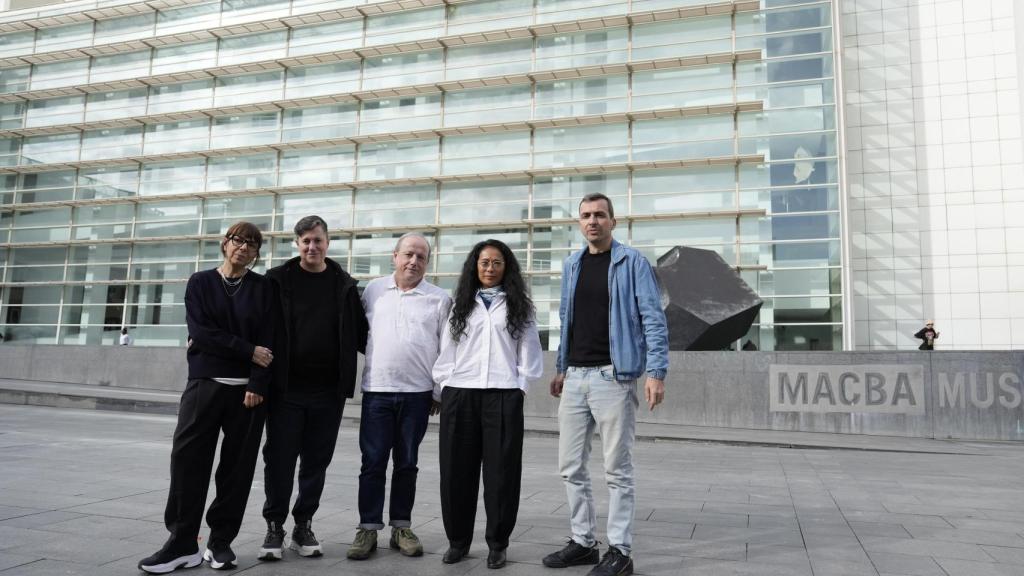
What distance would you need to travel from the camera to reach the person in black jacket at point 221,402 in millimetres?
3488

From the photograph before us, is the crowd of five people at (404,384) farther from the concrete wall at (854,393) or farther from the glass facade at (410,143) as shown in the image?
the glass facade at (410,143)

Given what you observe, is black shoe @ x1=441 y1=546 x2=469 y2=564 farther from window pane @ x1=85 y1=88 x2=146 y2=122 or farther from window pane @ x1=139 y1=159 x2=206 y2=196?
Result: window pane @ x1=85 y1=88 x2=146 y2=122

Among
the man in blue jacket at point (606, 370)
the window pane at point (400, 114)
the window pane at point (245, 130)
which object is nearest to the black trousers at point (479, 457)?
the man in blue jacket at point (606, 370)

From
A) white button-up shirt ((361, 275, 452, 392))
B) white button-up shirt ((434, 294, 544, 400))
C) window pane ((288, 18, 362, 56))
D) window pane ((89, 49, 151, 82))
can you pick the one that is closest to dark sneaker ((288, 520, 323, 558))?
white button-up shirt ((361, 275, 452, 392))

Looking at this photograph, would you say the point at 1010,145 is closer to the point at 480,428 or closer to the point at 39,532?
the point at 480,428

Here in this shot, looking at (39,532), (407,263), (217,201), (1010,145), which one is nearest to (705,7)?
(1010,145)

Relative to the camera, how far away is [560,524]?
4.61 metres

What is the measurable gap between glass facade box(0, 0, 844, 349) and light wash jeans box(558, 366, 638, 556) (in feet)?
64.3

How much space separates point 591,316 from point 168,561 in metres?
2.46

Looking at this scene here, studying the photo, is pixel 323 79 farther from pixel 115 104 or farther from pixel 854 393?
pixel 854 393

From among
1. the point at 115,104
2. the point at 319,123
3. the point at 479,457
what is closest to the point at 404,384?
the point at 479,457

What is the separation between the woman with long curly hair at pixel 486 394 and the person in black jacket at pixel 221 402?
1.00m

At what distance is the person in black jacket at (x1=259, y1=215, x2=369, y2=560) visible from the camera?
149 inches

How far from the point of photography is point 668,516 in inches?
194
